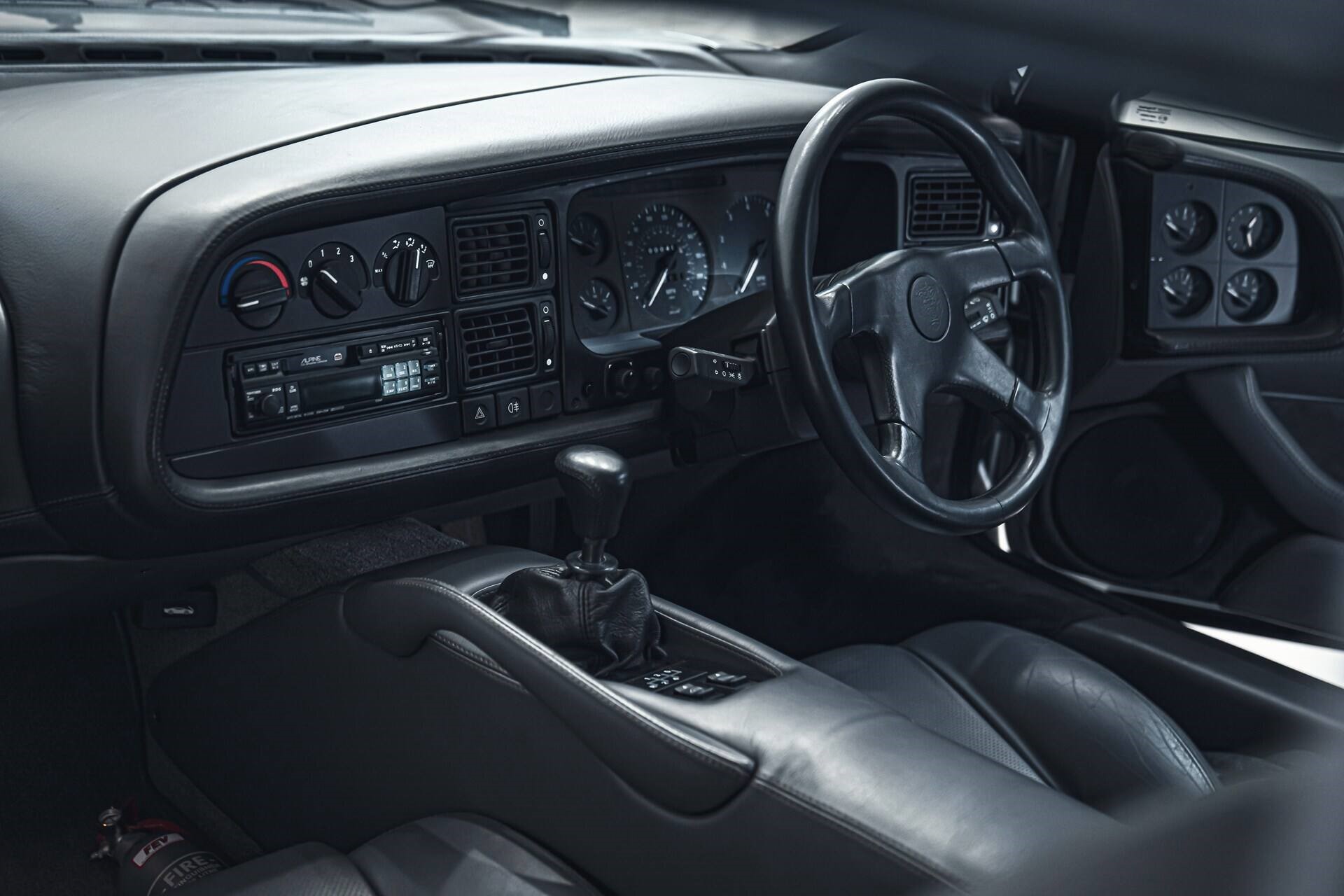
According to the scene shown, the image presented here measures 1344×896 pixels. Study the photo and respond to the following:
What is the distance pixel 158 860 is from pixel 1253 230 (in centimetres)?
189

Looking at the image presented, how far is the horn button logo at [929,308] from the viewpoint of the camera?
1.54 meters

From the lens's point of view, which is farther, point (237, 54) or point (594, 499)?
point (237, 54)

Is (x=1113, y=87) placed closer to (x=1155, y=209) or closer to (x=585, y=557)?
(x=585, y=557)

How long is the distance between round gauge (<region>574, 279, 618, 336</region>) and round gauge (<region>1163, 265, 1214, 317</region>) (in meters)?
0.97

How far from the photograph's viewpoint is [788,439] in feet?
5.52

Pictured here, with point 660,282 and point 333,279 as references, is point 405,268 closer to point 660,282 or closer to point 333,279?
point 333,279

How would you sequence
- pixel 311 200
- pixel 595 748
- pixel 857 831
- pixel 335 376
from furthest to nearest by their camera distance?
pixel 335 376 → pixel 311 200 → pixel 595 748 → pixel 857 831

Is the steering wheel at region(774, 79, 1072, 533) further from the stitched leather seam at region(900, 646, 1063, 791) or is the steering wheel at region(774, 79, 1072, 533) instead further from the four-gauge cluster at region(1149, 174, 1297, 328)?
the four-gauge cluster at region(1149, 174, 1297, 328)

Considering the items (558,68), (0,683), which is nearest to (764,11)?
(558,68)

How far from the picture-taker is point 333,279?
1393 millimetres

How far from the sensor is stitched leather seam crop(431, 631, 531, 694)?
1176 mm

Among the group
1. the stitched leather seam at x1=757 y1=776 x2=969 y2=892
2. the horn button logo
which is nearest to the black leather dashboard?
the horn button logo

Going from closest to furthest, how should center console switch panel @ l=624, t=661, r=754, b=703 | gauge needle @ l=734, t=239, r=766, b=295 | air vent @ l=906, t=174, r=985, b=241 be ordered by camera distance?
1. center console switch panel @ l=624, t=661, r=754, b=703
2. gauge needle @ l=734, t=239, r=766, b=295
3. air vent @ l=906, t=174, r=985, b=241

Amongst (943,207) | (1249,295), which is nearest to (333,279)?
(943,207)
